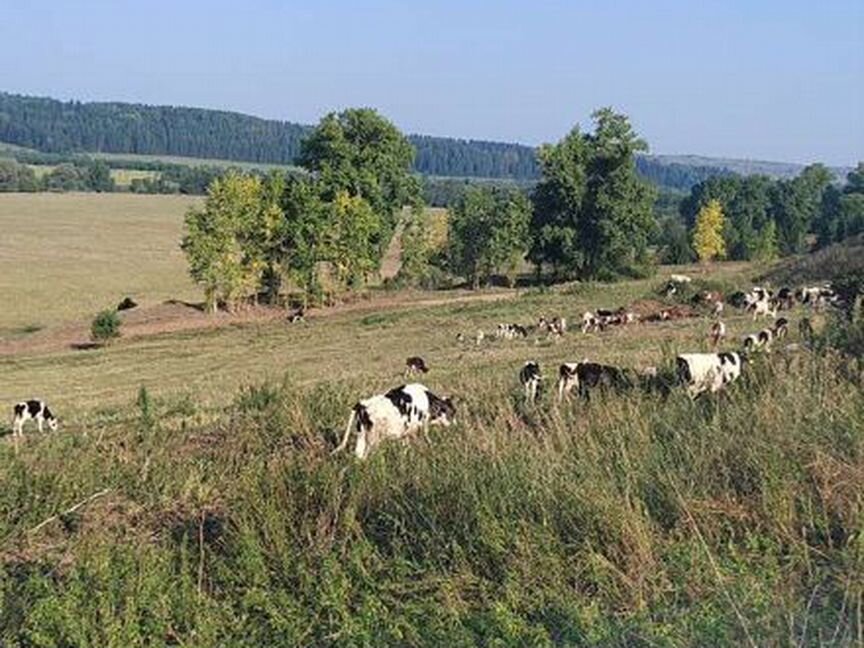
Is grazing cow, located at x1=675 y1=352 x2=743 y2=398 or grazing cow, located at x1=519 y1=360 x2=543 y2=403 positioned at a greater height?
grazing cow, located at x1=675 y1=352 x2=743 y2=398

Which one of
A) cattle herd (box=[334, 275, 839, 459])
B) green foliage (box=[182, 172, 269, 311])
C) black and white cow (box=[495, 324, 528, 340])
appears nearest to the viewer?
cattle herd (box=[334, 275, 839, 459])

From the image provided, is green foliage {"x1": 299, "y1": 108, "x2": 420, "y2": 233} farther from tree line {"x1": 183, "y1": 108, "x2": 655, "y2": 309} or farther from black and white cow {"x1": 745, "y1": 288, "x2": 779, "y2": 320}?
black and white cow {"x1": 745, "y1": 288, "x2": 779, "y2": 320}

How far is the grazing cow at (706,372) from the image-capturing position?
968 cm

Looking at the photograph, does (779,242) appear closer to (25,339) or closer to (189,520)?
(25,339)

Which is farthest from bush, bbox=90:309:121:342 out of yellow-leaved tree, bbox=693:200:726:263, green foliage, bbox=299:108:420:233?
yellow-leaved tree, bbox=693:200:726:263

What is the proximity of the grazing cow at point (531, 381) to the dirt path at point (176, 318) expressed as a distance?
37.2 meters

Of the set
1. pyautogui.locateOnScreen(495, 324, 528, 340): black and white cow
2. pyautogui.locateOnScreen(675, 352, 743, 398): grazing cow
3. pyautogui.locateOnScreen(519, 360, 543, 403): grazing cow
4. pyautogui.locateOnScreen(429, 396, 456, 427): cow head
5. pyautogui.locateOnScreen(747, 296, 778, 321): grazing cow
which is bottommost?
pyautogui.locateOnScreen(495, 324, 528, 340): black and white cow

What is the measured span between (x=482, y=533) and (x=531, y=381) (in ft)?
30.1

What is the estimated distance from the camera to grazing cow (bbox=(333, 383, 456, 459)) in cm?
1043

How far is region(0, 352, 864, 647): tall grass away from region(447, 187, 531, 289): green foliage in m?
67.6

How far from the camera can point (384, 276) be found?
83.9m

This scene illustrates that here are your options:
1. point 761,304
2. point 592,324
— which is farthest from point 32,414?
point 761,304

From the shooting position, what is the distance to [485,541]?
17.7 feet

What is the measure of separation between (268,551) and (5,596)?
1377 mm
